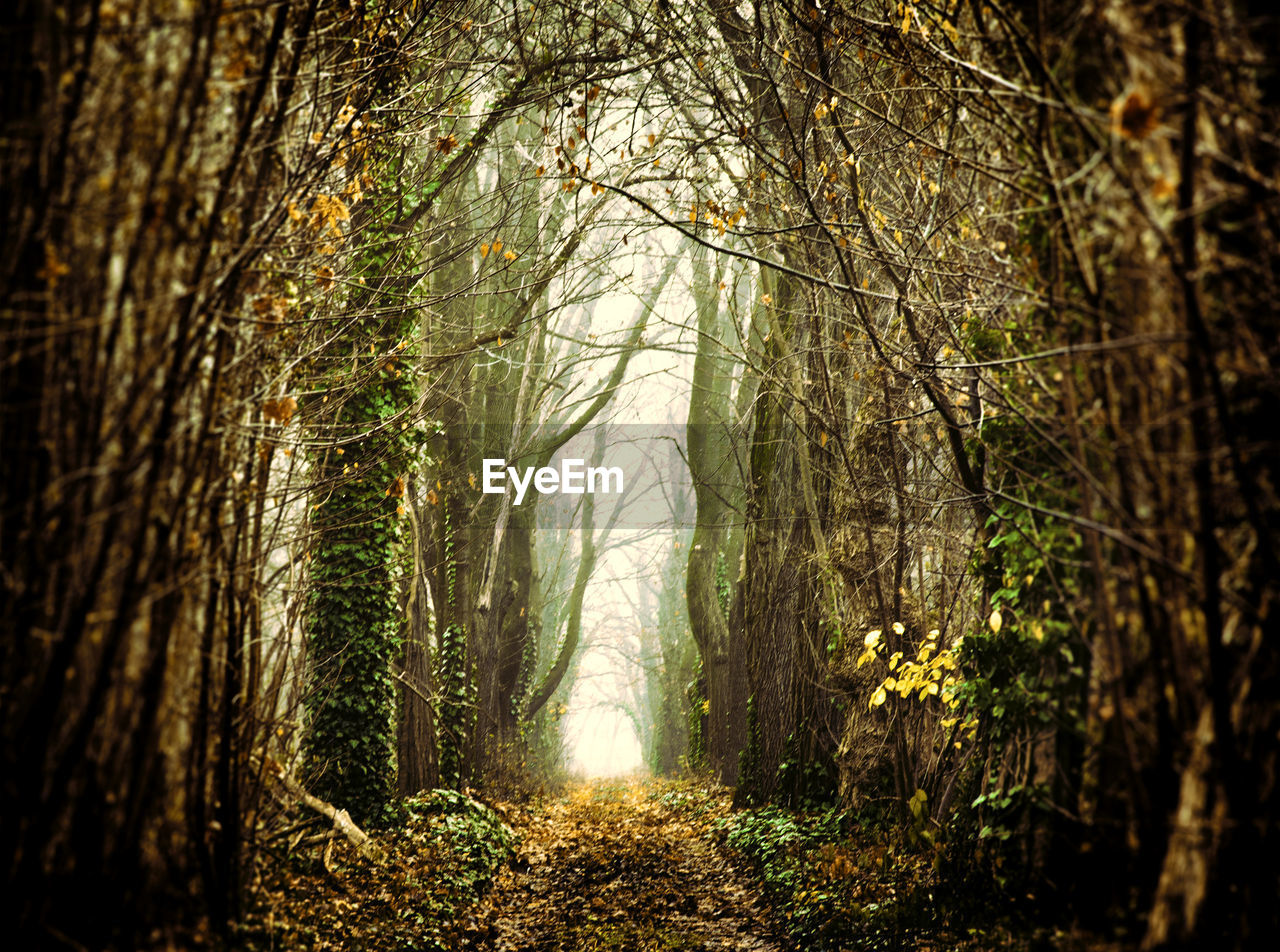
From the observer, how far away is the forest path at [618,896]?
7090 mm

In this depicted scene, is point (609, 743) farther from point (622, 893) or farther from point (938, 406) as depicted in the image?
point (938, 406)

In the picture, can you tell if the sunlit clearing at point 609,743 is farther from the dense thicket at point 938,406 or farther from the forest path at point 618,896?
the dense thicket at point 938,406

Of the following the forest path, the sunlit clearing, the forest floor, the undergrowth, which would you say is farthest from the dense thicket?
the sunlit clearing

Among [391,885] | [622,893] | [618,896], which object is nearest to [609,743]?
[622,893]

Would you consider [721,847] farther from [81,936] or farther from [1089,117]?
[1089,117]

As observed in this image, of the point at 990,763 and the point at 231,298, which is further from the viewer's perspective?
the point at 990,763

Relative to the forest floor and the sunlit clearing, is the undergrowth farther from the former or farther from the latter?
the sunlit clearing

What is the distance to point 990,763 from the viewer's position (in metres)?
4.66

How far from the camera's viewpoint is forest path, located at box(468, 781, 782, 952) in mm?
7090

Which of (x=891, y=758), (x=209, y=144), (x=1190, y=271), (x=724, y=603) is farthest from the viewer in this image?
(x=724, y=603)

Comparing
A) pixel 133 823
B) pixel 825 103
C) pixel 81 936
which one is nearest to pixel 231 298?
pixel 133 823

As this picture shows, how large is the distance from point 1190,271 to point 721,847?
1004 centimetres

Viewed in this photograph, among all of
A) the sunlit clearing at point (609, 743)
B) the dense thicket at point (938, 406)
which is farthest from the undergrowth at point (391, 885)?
the sunlit clearing at point (609, 743)

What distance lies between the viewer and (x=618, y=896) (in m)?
8.62
